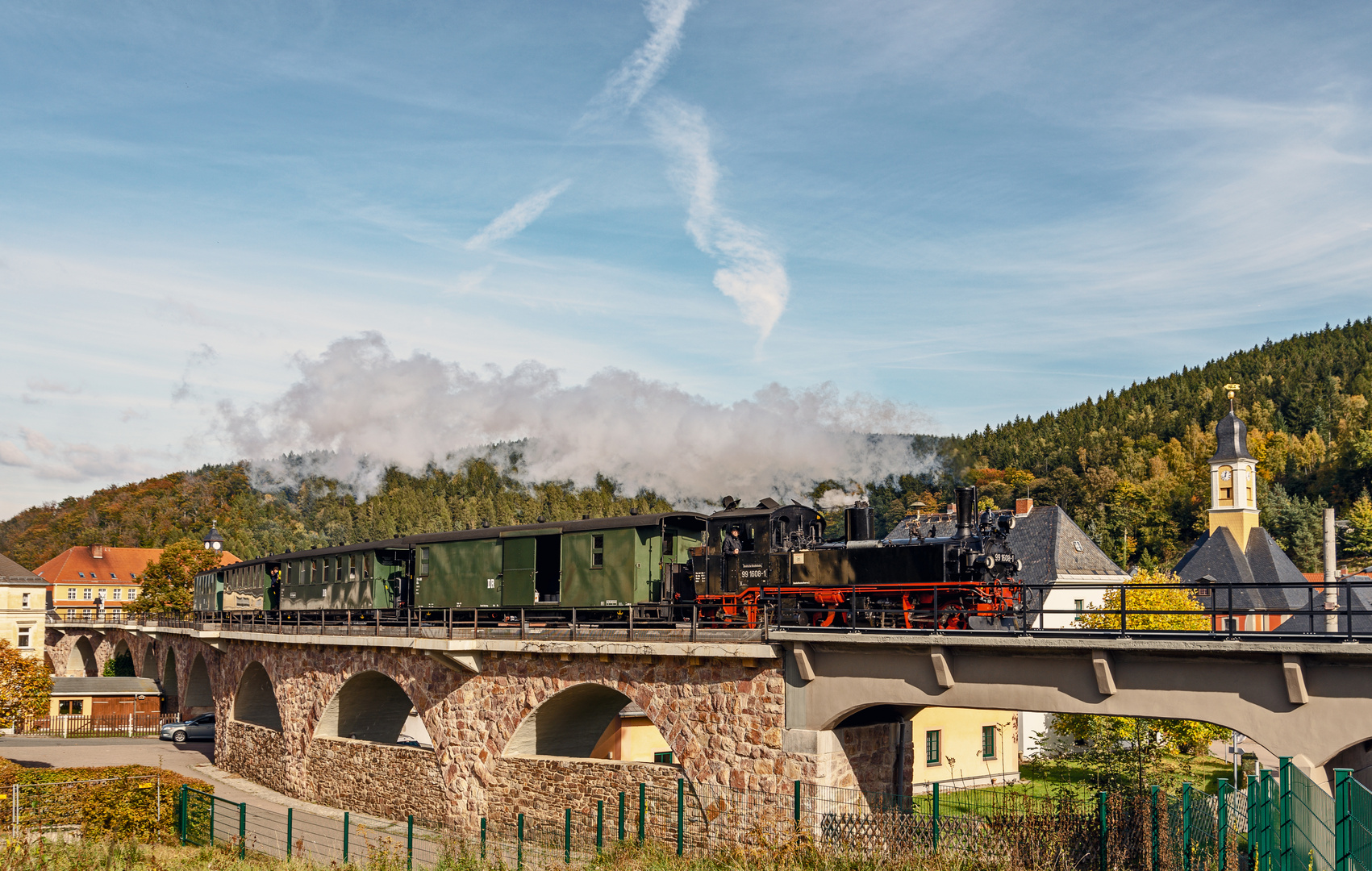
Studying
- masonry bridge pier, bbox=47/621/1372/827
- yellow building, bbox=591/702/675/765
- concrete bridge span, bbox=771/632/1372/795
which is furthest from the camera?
yellow building, bbox=591/702/675/765

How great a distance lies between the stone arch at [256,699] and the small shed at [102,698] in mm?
16830

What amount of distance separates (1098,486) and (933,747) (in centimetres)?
9093

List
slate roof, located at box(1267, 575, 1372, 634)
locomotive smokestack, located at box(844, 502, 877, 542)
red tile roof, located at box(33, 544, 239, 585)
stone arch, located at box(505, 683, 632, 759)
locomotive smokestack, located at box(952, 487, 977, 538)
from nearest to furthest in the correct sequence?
locomotive smokestack, located at box(952, 487, 977, 538) < stone arch, located at box(505, 683, 632, 759) < locomotive smokestack, located at box(844, 502, 877, 542) < slate roof, located at box(1267, 575, 1372, 634) < red tile roof, located at box(33, 544, 239, 585)

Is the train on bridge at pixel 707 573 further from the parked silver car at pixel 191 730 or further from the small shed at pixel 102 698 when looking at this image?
the small shed at pixel 102 698

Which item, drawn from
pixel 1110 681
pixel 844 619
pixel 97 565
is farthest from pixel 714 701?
pixel 97 565

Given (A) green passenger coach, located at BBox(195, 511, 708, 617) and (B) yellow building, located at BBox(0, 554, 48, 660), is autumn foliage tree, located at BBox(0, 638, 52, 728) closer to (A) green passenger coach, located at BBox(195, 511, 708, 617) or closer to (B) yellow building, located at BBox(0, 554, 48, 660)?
(A) green passenger coach, located at BBox(195, 511, 708, 617)

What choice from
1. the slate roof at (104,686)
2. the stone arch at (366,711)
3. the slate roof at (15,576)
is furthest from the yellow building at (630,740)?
the slate roof at (15,576)

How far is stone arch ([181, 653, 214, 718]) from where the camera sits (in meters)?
52.4

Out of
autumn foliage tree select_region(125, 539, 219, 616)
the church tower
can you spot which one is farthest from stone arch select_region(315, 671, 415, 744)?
the church tower

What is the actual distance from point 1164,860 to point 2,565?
7699 centimetres

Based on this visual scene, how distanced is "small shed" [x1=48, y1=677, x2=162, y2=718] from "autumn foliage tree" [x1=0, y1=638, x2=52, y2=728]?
66.3ft

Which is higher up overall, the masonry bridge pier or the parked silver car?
the masonry bridge pier

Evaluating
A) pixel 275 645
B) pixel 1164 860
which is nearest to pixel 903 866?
pixel 1164 860

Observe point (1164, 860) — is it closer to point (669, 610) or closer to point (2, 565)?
point (669, 610)
